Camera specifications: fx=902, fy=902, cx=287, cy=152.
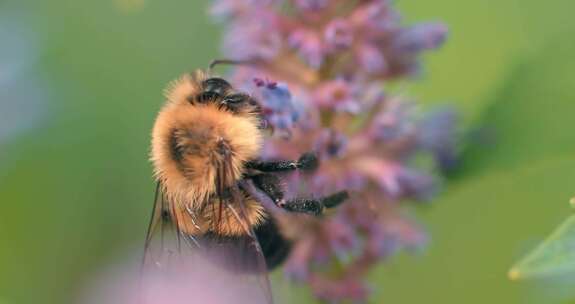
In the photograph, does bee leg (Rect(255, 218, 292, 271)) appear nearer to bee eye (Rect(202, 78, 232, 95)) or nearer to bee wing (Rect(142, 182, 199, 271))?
bee wing (Rect(142, 182, 199, 271))

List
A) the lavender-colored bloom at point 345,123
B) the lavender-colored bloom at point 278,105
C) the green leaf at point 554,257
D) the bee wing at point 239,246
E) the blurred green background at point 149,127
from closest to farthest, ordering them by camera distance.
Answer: the green leaf at point 554,257
the bee wing at point 239,246
the lavender-colored bloom at point 278,105
the lavender-colored bloom at point 345,123
the blurred green background at point 149,127

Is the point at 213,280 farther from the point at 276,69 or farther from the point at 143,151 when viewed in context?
the point at 143,151

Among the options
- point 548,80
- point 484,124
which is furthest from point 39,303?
point 548,80

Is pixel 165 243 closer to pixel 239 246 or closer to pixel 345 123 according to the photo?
pixel 239 246

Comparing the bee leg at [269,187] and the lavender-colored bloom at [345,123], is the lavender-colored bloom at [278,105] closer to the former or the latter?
the lavender-colored bloom at [345,123]

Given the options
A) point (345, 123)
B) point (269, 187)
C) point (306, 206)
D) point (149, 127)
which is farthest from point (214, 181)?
point (149, 127)

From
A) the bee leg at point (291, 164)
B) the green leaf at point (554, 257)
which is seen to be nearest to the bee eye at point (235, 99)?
the bee leg at point (291, 164)
